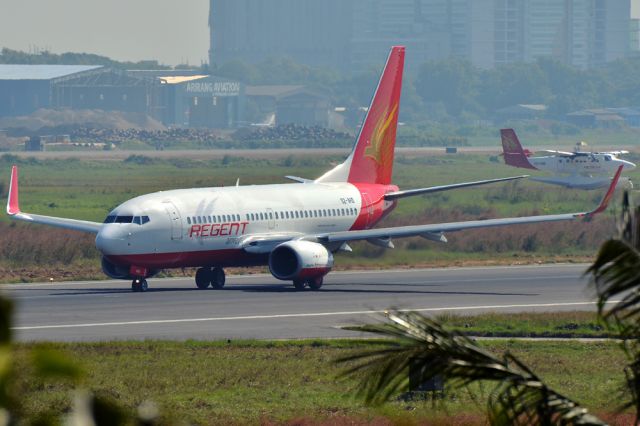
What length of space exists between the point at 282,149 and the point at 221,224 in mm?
116982

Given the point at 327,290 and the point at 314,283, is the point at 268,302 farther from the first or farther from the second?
the point at 327,290

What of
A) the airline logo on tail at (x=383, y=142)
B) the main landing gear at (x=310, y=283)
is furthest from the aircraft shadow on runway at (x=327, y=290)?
the airline logo on tail at (x=383, y=142)

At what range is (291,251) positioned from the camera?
1719 inches

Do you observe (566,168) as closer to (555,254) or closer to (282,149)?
(555,254)

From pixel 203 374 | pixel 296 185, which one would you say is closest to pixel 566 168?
pixel 296 185

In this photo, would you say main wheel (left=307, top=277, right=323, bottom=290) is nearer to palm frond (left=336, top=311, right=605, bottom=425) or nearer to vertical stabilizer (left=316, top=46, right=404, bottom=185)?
vertical stabilizer (left=316, top=46, right=404, bottom=185)

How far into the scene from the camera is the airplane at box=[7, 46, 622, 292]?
4259cm

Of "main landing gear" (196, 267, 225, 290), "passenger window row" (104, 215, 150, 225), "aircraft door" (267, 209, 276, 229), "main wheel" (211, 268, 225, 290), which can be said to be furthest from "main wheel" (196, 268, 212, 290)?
"passenger window row" (104, 215, 150, 225)

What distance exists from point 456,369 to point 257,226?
3802 cm

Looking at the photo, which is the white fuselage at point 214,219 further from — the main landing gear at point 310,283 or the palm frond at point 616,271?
the palm frond at point 616,271

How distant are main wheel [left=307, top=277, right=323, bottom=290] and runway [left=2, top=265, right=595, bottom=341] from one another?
0.49m

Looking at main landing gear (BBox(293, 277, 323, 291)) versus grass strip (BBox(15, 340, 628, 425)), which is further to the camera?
main landing gear (BBox(293, 277, 323, 291))

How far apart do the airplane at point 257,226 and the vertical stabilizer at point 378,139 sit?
1.9 inches

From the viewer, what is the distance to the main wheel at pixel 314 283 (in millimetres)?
44534
